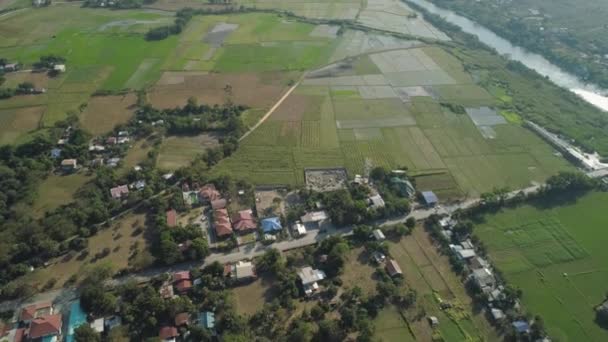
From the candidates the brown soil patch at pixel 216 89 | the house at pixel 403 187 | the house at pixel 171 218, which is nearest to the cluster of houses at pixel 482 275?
the house at pixel 403 187

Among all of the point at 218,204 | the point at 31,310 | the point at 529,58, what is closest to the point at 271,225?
the point at 218,204

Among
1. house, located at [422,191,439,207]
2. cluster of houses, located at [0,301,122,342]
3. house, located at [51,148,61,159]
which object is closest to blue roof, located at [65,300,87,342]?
cluster of houses, located at [0,301,122,342]

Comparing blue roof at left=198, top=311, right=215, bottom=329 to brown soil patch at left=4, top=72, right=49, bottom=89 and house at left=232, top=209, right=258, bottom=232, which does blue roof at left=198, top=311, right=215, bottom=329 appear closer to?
house at left=232, top=209, right=258, bottom=232

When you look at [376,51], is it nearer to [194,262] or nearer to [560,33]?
[560,33]

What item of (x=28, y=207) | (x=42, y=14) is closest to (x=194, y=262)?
(x=28, y=207)

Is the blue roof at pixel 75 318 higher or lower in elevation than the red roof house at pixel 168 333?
lower

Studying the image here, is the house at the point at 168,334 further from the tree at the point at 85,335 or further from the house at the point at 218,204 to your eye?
the house at the point at 218,204
